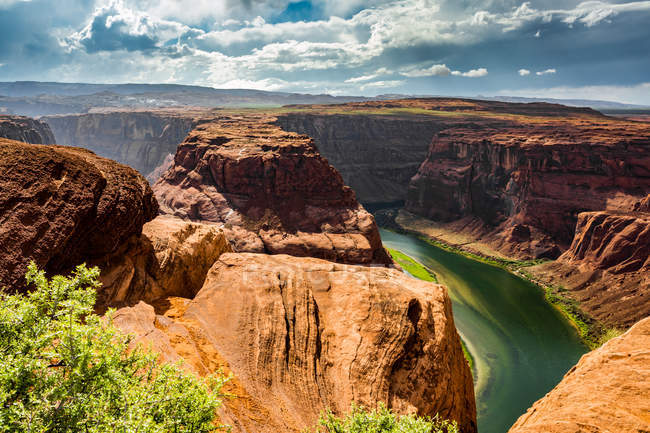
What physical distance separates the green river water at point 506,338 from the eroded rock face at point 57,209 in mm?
49834

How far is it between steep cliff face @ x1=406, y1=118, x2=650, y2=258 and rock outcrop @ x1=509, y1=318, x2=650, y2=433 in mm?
94296

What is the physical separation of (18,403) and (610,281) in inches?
4154

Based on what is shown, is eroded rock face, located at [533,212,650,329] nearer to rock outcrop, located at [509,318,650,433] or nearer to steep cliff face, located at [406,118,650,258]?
steep cliff face, located at [406,118,650,258]

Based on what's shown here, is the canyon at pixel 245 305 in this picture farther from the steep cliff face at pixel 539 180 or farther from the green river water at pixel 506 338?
the steep cliff face at pixel 539 180

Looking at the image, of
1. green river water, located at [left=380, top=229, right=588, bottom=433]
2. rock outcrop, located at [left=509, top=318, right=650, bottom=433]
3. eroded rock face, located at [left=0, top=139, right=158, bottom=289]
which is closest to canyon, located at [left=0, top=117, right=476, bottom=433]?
eroded rock face, located at [left=0, top=139, right=158, bottom=289]

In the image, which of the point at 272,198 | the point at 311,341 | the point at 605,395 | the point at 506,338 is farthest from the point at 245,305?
the point at 272,198

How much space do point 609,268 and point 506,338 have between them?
3926 centimetres

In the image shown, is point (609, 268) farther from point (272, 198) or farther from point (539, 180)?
point (272, 198)

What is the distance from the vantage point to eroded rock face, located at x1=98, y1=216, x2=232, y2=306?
86.3ft

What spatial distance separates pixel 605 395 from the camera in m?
18.2

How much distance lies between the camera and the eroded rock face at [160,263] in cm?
2630

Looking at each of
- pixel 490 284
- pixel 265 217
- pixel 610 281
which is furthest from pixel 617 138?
pixel 265 217

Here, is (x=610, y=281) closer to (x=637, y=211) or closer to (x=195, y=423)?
(x=637, y=211)

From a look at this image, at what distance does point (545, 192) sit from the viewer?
363ft
